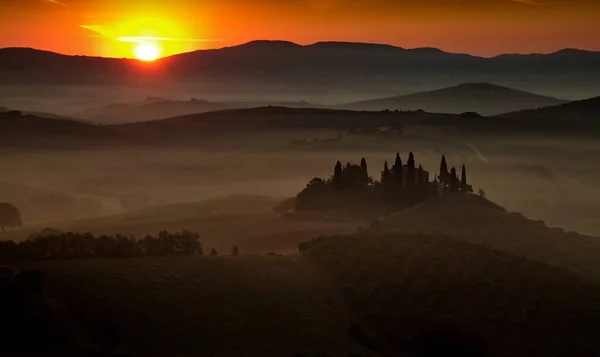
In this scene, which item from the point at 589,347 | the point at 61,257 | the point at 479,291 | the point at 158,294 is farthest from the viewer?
the point at 61,257

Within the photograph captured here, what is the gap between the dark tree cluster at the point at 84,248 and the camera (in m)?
130

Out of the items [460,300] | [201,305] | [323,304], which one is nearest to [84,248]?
[201,305]

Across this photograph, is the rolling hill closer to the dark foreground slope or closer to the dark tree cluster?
the dark foreground slope

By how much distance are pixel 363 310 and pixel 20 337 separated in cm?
4756

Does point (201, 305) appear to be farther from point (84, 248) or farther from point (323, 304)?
point (84, 248)

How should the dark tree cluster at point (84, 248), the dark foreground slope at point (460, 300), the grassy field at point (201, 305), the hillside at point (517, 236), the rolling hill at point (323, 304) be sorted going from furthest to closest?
the hillside at point (517, 236) < the dark tree cluster at point (84, 248) < the dark foreground slope at point (460, 300) < the rolling hill at point (323, 304) < the grassy field at point (201, 305)

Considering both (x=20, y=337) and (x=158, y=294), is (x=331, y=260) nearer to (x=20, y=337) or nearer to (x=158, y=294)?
(x=158, y=294)

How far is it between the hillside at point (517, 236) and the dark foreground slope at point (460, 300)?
18966mm

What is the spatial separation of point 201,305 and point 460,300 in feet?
121

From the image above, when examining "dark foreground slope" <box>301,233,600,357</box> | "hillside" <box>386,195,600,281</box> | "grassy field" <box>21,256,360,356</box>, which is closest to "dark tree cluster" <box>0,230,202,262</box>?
"grassy field" <box>21,256,360,356</box>

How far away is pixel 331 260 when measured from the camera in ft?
460

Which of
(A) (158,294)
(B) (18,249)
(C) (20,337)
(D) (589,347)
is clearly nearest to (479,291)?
(D) (589,347)

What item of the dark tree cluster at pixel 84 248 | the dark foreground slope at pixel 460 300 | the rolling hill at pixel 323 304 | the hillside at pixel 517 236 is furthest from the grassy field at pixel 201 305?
the hillside at pixel 517 236

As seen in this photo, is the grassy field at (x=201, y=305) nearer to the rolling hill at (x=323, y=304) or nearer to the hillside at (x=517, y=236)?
the rolling hill at (x=323, y=304)
